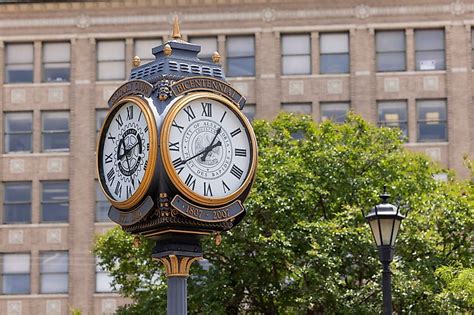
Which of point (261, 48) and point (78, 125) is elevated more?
point (261, 48)

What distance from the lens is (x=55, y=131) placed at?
5172 cm

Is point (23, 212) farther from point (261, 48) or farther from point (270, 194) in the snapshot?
point (270, 194)

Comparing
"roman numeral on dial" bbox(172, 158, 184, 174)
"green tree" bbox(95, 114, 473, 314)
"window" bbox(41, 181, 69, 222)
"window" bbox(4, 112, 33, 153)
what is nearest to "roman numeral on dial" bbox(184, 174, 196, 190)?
"roman numeral on dial" bbox(172, 158, 184, 174)

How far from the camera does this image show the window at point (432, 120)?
166ft

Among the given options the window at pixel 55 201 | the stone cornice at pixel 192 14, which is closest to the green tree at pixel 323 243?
the window at pixel 55 201

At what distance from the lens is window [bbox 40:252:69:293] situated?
50.4 m

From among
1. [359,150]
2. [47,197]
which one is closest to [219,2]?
[47,197]

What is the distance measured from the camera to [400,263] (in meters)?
30.0

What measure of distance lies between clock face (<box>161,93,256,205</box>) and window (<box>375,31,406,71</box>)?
4182cm

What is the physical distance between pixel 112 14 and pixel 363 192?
2349 centimetres

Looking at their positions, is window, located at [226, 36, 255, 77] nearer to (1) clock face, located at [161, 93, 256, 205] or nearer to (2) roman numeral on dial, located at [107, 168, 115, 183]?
(2) roman numeral on dial, located at [107, 168, 115, 183]

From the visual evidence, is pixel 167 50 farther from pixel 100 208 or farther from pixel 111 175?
pixel 100 208

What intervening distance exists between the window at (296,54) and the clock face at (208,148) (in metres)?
41.5

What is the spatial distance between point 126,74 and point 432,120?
13.8m
